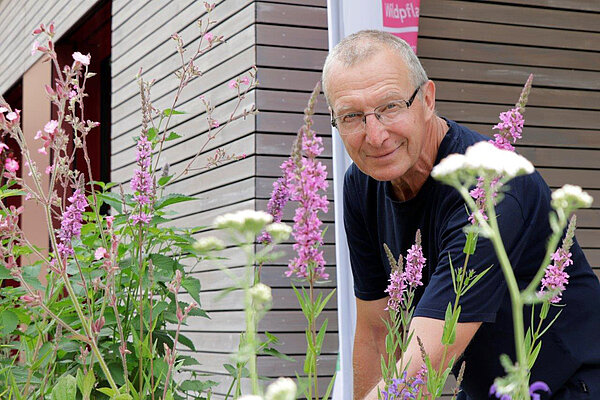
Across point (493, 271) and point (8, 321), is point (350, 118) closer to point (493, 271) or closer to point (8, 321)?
point (493, 271)

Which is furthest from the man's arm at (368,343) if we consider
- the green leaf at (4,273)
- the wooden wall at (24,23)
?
the wooden wall at (24,23)

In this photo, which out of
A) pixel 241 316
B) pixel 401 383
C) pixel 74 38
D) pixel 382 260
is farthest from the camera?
pixel 74 38

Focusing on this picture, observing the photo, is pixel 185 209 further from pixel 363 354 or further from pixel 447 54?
pixel 363 354

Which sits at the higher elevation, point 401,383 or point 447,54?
point 447,54

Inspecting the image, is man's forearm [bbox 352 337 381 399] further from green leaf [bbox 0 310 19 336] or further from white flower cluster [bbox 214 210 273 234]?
white flower cluster [bbox 214 210 273 234]

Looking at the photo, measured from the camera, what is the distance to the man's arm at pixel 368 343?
6.56 feet

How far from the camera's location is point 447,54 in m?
4.45

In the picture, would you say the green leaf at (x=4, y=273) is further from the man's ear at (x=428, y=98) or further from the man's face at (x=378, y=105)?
the man's ear at (x=428, y=98)

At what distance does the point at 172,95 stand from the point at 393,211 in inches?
129

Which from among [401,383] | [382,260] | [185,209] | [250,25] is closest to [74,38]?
[185,209]

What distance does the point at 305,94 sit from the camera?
13.6ft

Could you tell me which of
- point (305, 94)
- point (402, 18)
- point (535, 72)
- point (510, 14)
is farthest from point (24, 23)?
point (402, 18)

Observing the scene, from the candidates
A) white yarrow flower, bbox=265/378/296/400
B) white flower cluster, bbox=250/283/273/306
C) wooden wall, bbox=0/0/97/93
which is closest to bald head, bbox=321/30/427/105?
white flower cluster, bbox=250/283/273/306

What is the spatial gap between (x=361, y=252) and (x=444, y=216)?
408 millimetres
